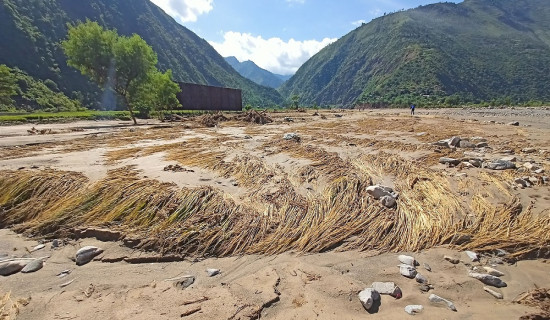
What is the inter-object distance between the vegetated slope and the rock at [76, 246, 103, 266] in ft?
320

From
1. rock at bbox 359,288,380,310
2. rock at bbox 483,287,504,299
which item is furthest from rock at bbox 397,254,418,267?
rock at bbox 359,288,380,310

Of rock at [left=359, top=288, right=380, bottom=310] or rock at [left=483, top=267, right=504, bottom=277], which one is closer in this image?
rock at [left=359, top=288, right=380, bottom=310]

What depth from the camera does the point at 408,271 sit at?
9.83ft

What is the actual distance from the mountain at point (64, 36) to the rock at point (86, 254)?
84.9 metres

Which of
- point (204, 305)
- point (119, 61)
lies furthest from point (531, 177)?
point (119, 61)

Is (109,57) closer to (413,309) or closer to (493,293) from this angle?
(413,309)

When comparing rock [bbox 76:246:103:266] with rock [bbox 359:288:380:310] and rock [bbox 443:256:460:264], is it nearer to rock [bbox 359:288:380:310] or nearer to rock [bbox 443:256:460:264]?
rock [bbox 359:288:380:310]

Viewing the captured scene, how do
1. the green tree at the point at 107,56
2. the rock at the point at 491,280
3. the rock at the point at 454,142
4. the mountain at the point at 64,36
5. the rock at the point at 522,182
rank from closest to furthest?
the rock at the point at 491,280 < the rock at the point at 522,182 < the rock at the point at 454,142 < the green tree at the point at 107,56 < the mountain at the point at 64,36

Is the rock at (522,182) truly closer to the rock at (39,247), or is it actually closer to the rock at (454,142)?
the rock at (454,142)

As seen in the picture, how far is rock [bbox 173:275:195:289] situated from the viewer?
2.85 m

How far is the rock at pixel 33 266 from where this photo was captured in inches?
121

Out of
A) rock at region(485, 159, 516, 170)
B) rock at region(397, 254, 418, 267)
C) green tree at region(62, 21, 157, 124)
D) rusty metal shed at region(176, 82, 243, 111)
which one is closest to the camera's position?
rock at region(397, 254, 418, 267)

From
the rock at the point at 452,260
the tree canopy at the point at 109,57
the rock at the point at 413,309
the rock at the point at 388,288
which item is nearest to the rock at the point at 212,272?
the rock at the point at 388,288

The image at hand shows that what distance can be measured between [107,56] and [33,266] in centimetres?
2453
